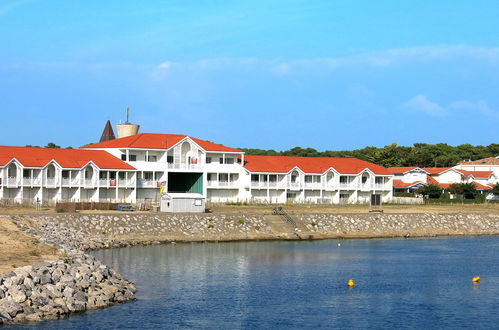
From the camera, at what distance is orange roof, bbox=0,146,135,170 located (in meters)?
80.7

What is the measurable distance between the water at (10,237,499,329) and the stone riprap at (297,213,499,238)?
965 centimetres

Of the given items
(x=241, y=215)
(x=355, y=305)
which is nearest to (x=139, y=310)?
(x=355, y=305)

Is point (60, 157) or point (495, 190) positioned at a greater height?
point (60, 157)

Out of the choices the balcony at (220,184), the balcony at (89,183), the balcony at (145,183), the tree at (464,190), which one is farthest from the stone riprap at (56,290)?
the tree at (464,190)

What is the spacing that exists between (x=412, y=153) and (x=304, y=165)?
2718 inches

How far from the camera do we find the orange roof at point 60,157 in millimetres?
80688

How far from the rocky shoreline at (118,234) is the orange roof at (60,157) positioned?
701 inches

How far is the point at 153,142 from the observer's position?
9300cm

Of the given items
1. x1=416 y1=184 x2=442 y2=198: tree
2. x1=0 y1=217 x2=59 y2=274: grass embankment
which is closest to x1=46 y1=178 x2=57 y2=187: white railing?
x1=0 y1=217 x2=59 y2=274: grass embankment

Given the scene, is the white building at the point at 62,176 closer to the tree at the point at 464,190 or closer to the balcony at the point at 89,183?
the balcony at the point at 89,183

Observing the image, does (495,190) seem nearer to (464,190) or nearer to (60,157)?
(464,190)

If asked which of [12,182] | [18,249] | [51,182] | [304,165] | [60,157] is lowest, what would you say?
[18,249]

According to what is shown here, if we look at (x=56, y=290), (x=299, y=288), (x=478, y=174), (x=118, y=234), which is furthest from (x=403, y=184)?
(x=56, y=290)

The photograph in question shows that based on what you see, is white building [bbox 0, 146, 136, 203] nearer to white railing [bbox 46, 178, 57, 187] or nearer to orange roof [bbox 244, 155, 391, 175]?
white railing [bbox 46, 178, 57, 187]
